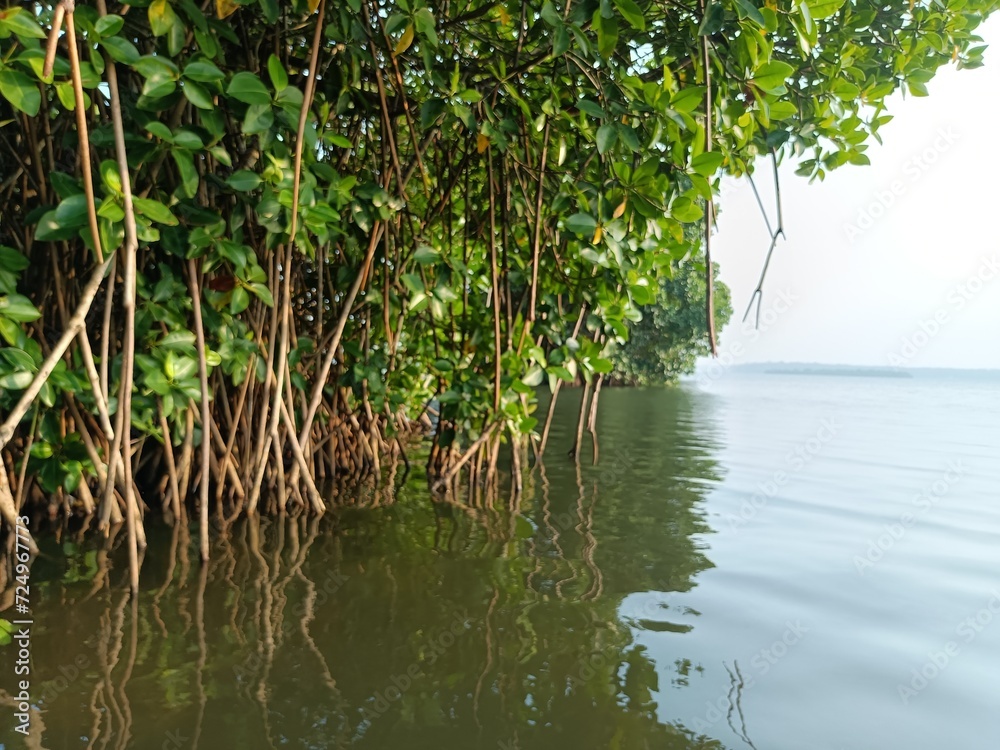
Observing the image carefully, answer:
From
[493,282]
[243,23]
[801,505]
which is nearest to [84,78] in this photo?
[243,23]

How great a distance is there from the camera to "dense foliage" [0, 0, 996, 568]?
1.75 meters

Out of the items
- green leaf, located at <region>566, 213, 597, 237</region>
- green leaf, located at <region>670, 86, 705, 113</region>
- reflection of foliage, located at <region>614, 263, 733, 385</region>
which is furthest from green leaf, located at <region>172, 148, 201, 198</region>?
reflection of foliage, located at <region>614, 263, 733, 385</region>

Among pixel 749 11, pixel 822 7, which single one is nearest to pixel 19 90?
pixel 749 11

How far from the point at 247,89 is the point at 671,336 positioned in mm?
21391

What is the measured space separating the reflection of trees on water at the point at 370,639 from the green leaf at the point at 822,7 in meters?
1.61

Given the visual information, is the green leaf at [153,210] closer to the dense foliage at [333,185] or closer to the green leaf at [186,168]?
the dense foliage at [333,185]

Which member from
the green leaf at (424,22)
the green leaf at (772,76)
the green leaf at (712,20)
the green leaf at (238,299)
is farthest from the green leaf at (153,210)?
the green leaf at (772,76)

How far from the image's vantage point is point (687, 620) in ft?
6.07

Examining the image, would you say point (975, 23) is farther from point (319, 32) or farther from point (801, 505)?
point (319, 32)

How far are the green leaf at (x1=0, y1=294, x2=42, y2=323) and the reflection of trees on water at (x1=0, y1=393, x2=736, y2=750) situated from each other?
2.37ft

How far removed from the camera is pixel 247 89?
1.74 m

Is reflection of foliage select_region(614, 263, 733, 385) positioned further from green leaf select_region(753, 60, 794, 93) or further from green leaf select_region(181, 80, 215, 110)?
green leaf select_region(181, 80, 215, 110)

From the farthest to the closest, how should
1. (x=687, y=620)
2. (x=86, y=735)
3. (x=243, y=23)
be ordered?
(x=243, y=23) → (x=687, y=620) → (x=86, y=735)

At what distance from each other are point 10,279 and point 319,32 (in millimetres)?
1000
